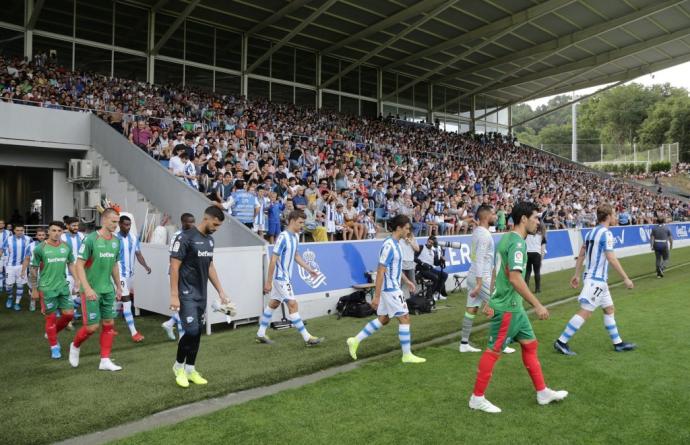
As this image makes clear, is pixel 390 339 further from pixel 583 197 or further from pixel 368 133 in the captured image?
pixel 583 197

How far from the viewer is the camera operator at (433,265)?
12547mm

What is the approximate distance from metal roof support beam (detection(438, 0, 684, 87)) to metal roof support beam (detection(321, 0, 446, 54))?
959 cm

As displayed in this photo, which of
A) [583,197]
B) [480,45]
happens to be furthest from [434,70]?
[583,197]

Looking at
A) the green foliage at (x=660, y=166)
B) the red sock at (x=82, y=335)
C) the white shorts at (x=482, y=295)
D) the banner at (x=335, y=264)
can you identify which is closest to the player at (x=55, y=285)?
the red sock at (x=82, y=335)

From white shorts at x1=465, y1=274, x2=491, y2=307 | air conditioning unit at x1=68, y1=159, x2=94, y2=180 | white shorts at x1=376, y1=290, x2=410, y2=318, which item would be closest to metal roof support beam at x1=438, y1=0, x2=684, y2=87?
white shorts at x1=465, y1=274, x2=491, y2=307

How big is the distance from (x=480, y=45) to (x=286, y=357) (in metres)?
28.2

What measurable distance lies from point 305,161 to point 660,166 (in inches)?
2022

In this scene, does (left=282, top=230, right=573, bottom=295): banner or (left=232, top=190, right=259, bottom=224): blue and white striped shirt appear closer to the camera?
(left=282, top=230, right=573, bottom=295): banner

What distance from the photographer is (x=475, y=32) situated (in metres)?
29.6

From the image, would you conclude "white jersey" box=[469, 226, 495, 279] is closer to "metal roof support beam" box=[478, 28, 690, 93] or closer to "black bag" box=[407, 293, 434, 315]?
"black bag" box=[407, 293, 434, 315]

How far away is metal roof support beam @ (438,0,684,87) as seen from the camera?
2688 cm

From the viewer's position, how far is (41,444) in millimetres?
4594

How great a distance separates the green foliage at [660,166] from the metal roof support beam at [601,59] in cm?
2615

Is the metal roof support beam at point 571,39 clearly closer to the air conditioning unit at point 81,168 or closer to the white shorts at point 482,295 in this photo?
the white shorts at point 482,295
